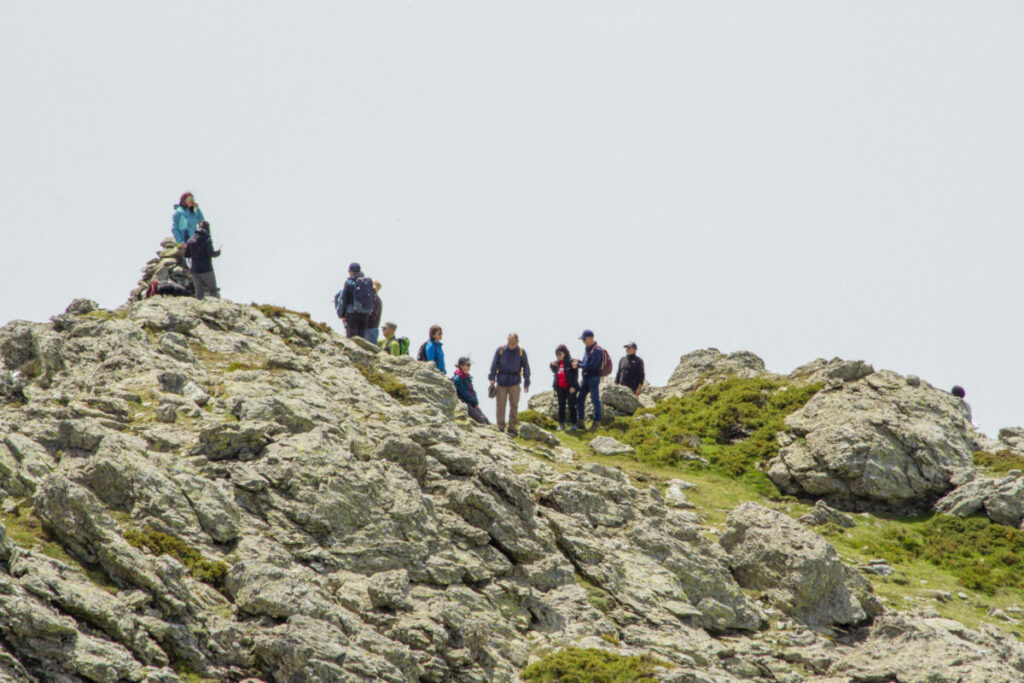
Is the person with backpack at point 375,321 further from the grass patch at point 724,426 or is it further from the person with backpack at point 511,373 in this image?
the grass patch at point 724,426

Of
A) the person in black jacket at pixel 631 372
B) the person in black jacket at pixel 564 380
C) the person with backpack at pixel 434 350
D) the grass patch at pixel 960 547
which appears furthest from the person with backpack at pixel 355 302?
the grass patch at pixel 960 547

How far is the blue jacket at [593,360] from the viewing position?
33969 millimetres

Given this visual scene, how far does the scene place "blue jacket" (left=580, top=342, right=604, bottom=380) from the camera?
34.0 m

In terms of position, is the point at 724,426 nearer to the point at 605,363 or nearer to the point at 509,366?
the point at 605,363

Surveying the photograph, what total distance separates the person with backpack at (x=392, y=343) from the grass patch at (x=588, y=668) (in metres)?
18.4

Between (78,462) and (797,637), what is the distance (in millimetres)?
15338

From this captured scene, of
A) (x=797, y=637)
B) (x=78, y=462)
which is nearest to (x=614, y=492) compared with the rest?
(x=797, y=637)

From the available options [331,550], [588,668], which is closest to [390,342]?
[331,550]

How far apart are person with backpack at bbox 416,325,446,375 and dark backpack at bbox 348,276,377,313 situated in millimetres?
2520

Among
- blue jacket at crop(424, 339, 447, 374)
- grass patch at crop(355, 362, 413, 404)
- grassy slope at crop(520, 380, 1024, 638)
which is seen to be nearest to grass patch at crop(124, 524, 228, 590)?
grass patch at crop(355, 362, 413, 404)

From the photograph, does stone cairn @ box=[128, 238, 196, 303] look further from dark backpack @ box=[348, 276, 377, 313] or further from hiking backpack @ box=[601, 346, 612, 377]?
hiking backpack @ box=[601, 346, 612, 377]

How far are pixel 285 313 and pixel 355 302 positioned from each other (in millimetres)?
2761

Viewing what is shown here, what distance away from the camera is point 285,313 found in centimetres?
3061

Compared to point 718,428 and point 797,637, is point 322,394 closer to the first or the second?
point 797,637
